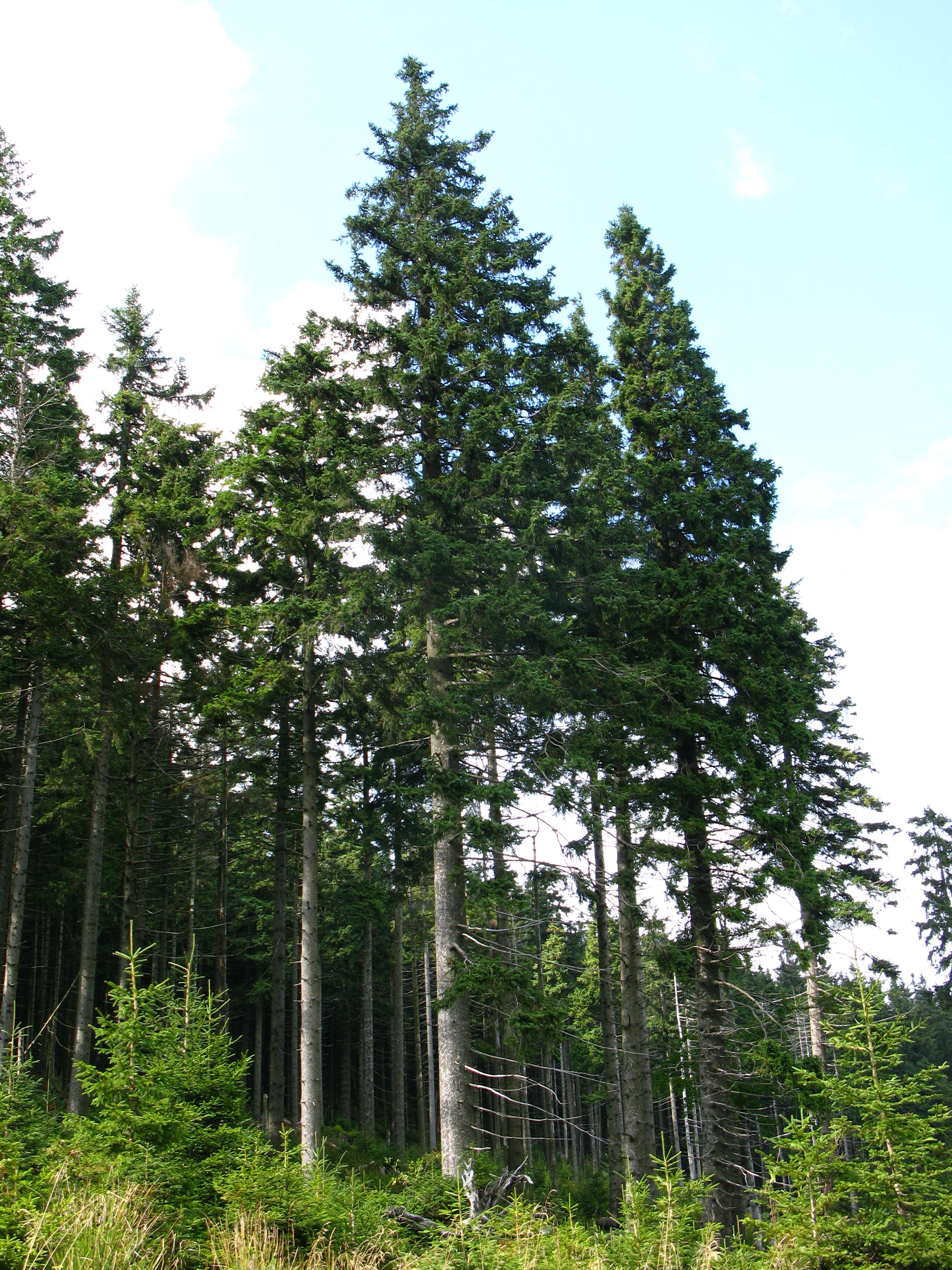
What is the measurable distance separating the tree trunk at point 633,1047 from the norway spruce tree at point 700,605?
38.5 inches

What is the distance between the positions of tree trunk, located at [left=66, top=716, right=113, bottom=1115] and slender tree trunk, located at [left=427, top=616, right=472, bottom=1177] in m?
8.19

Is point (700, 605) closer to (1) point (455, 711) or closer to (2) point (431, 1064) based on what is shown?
(1) point (455, 711)

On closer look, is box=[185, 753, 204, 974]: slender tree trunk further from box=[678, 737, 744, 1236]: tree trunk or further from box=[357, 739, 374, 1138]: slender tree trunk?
box=[678, 737, 744, 1236]: tree trunk

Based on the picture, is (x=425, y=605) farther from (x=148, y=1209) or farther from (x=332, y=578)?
(x=148, y=1209)

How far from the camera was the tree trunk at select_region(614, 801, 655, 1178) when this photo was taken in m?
13.6

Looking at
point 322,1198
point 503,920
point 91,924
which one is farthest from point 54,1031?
point 322,1198

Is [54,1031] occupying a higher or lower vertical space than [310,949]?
lower

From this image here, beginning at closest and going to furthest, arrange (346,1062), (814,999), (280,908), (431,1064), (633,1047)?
(814,999) → (633,1047) → (280,908) → (431,1064) → (346,1062)

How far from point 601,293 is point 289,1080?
3460 centimetres

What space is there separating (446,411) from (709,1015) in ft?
36.1

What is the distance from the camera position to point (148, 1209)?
635 centimetres

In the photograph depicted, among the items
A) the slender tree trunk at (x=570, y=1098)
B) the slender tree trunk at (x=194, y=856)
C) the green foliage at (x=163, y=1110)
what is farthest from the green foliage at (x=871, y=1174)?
the slender tree trunk at (x=570, y=1098)

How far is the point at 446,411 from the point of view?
46.9 ft

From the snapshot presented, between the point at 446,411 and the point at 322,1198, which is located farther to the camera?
the point at 446,411
